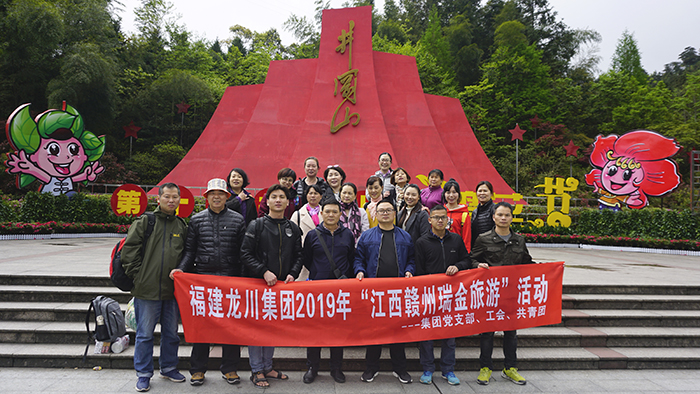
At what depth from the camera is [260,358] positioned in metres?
2.99

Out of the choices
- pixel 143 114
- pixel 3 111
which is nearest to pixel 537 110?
pixel 143 114

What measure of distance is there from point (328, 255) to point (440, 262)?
921mm

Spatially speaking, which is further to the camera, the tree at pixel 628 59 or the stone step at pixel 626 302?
the tree at pixel 628 59

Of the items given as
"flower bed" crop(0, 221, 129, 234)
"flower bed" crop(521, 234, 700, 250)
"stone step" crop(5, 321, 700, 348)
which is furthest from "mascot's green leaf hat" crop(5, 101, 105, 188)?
"flower bed" crop(521, 234, 700, 250)

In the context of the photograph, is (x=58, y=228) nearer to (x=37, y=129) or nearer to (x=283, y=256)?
(x=37, y=129)

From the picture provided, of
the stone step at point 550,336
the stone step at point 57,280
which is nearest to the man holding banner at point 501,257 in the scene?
Answer: the stone step at point 550,336

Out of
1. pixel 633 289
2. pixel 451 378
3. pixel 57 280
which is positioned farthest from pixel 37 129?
pixel 633 289

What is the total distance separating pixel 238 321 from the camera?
2.93 meters

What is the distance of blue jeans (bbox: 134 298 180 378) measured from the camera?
2793mm

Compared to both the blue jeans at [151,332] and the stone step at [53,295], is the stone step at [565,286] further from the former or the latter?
the blue jeans at [151,332]

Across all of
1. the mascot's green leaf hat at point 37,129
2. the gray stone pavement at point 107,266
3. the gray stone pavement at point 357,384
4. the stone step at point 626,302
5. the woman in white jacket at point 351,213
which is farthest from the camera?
the mascot's green leaf hat at point 37,129

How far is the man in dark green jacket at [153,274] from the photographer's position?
2771mm

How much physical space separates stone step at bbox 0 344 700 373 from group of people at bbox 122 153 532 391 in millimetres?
→ 250

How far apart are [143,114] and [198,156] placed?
1324 centimetres
